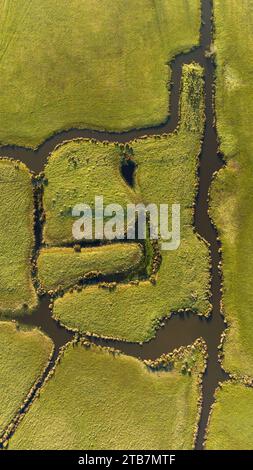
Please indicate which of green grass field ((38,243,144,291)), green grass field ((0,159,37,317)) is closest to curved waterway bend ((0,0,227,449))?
green grass field ((0,159,37,317))

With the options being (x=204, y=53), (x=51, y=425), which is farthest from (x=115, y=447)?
(x=204, y=53)

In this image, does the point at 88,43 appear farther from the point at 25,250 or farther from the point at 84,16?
the point at 25,250

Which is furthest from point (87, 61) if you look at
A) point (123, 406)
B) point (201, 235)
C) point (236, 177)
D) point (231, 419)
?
point (231, 419)

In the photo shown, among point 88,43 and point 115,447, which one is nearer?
point 115,447

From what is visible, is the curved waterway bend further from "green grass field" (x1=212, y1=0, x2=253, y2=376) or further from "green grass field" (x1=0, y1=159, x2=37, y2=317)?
"green grass field" (x1=0, y1=159, x2=37, y2=317)

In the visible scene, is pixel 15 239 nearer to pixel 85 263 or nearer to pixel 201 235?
pixel 85 263

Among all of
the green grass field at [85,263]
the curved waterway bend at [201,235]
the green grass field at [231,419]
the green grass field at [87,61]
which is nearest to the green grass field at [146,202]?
the curved waterway bend at [201,235]
